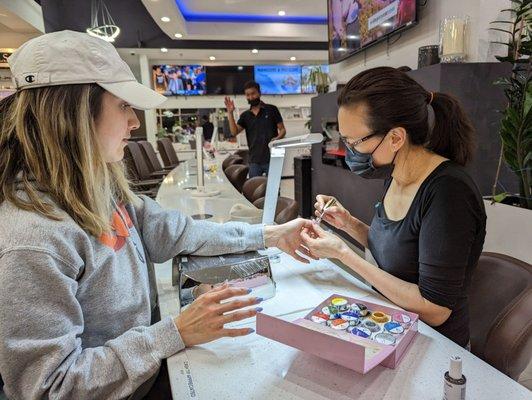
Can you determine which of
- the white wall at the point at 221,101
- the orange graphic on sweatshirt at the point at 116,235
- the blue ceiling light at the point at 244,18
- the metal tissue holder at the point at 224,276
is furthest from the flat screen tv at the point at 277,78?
the orange graphic on sweatshirt at the point at 116,235

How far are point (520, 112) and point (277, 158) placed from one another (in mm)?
1266

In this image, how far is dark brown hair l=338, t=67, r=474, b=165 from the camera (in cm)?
114

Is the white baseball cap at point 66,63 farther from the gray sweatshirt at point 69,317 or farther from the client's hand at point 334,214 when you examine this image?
the client's hand at point 334,214

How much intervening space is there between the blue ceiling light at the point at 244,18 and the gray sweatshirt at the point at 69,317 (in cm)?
667

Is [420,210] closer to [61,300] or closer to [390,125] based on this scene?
[390,125]

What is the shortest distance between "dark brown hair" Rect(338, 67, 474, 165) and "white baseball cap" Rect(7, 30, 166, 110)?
28.1 inches

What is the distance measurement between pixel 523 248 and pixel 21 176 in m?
2.06

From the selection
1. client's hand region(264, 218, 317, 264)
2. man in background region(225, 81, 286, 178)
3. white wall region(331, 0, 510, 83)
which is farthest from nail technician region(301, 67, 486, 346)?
man in background region(225, 81, 286, 178)

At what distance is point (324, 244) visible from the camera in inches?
46.7

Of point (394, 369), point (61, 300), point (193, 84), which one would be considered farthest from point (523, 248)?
point (193, 84)

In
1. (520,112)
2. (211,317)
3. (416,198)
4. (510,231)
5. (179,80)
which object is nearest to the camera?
(211,317)

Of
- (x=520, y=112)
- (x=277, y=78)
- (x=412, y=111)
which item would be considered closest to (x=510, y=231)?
(x=520, y=112)

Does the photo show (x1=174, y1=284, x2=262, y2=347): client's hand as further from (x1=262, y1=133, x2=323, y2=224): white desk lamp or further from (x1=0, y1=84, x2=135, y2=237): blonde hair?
(x1=262, y1=133, x2=323, y2=224): white desk lamp

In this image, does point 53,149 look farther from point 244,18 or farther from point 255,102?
point 244,18
